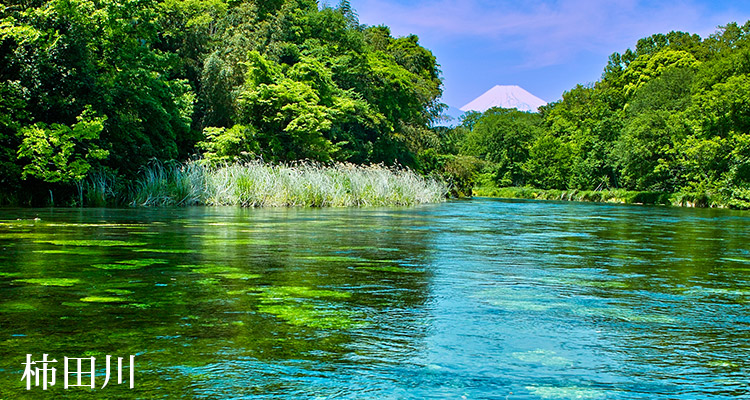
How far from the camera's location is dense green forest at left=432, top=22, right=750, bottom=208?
36.0 metres

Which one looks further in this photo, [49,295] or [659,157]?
[659,157]

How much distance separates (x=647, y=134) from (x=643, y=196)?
406cm

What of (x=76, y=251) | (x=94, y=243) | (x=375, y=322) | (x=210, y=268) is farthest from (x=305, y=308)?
(x=94, y=243)

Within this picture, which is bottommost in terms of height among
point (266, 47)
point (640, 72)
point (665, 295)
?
point (665, 295)

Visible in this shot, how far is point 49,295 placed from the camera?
377 cm

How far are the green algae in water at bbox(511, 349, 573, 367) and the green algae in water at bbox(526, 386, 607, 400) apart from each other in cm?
29

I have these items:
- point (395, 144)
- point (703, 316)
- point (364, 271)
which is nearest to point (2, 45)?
point (364, 271)

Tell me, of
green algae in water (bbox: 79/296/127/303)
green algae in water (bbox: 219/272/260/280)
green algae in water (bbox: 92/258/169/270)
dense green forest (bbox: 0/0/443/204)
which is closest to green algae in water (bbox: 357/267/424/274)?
green algae in water (bbox: 219/272/260/280)

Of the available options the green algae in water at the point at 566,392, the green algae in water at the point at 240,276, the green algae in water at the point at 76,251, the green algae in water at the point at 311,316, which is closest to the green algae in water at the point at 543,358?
the green algae in water at the point at 566,392

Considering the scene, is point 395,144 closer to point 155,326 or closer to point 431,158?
point 431,158

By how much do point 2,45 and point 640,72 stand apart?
53.4 metres

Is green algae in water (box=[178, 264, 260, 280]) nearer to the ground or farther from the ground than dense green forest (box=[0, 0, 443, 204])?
nearer to the ground

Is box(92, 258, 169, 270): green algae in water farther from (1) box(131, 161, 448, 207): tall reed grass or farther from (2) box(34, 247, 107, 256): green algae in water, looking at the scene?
(1) box(131, 161, 448, 207): tall reed grass

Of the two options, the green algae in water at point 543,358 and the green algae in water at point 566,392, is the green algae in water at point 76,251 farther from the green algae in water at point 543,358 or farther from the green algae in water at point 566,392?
the green algae in water at point 566,392
